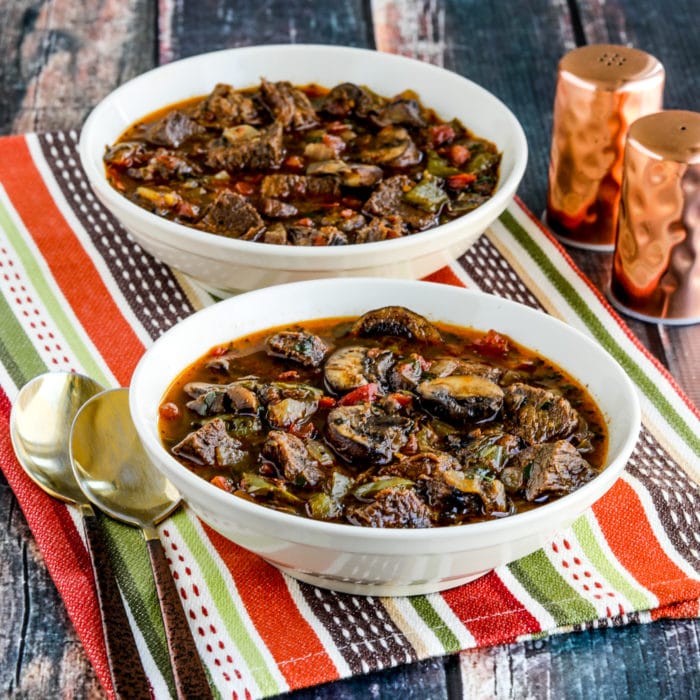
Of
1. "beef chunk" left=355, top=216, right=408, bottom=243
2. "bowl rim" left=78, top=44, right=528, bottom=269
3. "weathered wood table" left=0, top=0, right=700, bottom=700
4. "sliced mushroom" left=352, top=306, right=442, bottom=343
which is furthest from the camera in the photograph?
"weathered wood table" left=0, top=0, right=700, bottom=700

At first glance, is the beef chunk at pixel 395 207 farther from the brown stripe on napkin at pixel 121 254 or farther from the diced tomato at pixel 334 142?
the brown stripe on napkin at pixel 121 254

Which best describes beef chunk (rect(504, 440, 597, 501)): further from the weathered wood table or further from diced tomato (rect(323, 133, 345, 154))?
diced tomato (rect(323, 133, 345, 154))

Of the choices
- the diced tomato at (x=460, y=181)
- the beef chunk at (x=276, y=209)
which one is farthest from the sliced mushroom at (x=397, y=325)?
the diced tomato at (x=460, y=181)

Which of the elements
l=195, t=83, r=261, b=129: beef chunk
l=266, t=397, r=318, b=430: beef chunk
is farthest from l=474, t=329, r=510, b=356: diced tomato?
l=195, t=83, r=261, b=129: beef chunk

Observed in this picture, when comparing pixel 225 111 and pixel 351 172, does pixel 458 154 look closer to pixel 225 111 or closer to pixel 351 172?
pixel 351 172

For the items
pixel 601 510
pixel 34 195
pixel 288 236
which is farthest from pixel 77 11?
pixel 601 510

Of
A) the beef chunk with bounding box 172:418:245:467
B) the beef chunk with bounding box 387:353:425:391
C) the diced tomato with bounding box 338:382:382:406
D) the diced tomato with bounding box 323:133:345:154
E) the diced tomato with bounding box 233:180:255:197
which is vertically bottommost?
the diced tomato with bounding box 323:133:345:154

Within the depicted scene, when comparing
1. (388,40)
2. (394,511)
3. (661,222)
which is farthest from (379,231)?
(388,40)
